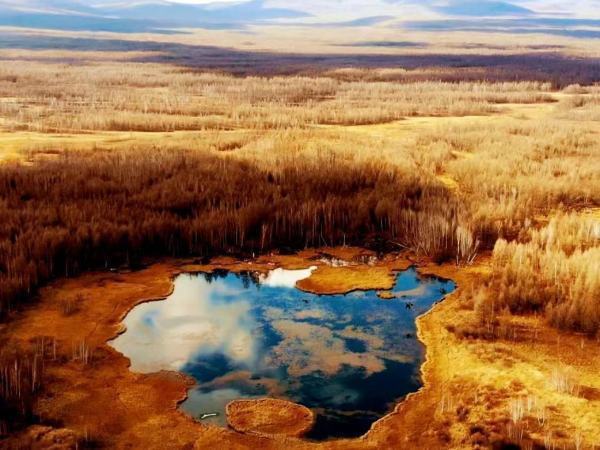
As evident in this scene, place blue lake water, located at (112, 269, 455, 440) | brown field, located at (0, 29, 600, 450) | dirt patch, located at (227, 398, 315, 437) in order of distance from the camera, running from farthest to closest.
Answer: blue lake water, located at (112, 269, 455, 440) < brown field, located at (0, 29, 600, 450) < dirt patch, located at (227, 398, 315, 437)

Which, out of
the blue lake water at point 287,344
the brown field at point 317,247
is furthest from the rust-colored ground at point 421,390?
the blue lake water at point 287,344

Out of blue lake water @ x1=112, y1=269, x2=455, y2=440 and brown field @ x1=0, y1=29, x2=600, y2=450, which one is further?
→ blue lake water @ x1=112, y1=269, x2=455, y2=440

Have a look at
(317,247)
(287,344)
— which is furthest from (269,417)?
(317,247)

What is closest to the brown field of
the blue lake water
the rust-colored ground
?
the rust-colored ground

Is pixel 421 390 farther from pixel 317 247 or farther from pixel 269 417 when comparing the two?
pixel 317 247

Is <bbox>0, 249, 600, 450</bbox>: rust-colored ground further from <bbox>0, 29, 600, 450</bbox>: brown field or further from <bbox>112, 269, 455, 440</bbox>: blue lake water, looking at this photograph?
<bbox>112, 269, 455, 440</bbox>: blue lake water
